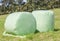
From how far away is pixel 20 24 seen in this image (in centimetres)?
955

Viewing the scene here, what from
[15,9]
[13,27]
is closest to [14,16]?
[13,27]

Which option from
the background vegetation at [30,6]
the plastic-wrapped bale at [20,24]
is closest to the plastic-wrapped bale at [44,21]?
the plastic-wrapped bale at [20,24]

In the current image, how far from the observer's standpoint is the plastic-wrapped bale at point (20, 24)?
9.52 m

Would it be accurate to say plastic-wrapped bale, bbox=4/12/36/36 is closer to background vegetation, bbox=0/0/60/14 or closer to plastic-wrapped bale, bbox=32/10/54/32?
plastic-wrapped bale, bbox=32/10/54/32

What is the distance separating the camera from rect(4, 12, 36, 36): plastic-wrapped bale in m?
9.52

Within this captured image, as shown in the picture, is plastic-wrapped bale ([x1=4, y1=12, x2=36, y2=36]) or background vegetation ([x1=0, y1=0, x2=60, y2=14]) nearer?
plastic-wrapped bale ([x1=4, y1=12, x2=36, y2=36])

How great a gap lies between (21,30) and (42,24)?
116cm

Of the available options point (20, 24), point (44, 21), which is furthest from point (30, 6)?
point (20, 24)

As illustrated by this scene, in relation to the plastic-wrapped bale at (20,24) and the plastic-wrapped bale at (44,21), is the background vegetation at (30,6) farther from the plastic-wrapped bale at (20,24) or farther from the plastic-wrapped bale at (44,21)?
the plastic-wrapped bale at (20,24)

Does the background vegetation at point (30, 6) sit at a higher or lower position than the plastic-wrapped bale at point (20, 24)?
lower

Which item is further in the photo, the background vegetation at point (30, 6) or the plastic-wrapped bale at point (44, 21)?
the background vegetation at point (30, 6)

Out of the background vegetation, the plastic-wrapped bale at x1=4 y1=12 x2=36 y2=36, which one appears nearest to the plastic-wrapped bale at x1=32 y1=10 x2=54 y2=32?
the plastic-wrapped bale at x1=4 y1=12 x2=36 y2=36

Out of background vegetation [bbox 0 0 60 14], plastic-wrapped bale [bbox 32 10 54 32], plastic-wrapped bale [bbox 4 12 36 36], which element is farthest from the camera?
background vegetation [bbox 0 0 60 14]

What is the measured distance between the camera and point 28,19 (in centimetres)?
974
